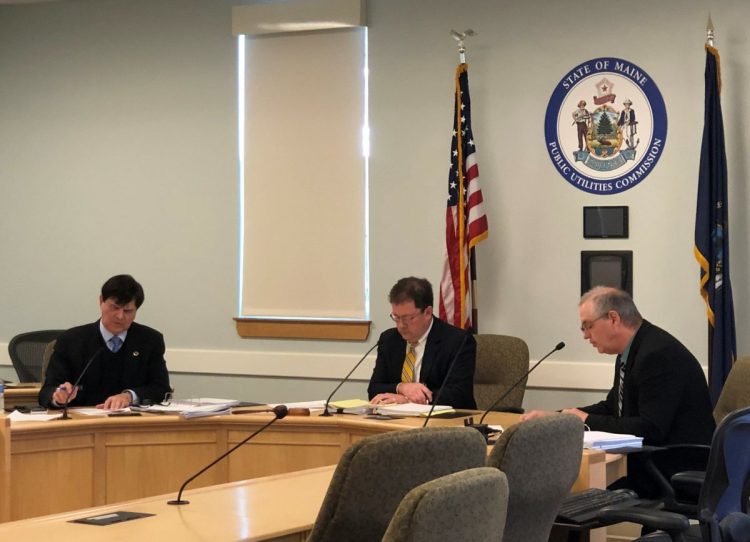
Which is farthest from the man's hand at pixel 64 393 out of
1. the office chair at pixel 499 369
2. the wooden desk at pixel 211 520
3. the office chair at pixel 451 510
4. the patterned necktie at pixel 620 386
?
the office chair at pixel 451 510

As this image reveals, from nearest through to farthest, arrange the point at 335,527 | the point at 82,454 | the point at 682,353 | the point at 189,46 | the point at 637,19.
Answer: the point at 335,527
the point at 682,353
the point at 82,454
the point at 637,19
the point at 189,46

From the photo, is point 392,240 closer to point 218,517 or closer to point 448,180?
point 448,180

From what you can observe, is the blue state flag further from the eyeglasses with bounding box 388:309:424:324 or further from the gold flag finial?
the eyeglasses with bounding box 388:309:424:324

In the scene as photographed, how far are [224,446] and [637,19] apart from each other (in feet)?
10.5

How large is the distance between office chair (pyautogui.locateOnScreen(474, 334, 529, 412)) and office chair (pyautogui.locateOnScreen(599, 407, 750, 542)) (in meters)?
2.02

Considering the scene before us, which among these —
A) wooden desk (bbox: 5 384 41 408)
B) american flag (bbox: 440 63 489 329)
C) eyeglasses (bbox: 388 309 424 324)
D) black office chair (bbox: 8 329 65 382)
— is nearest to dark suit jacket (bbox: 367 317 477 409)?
eyeglasses (bbox: 388 309 424 324)

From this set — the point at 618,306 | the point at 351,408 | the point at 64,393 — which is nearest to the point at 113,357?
the point at 64,393

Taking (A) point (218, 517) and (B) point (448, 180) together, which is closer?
(A) point (218, 517)

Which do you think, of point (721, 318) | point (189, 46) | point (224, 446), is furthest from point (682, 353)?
point (189, 46)

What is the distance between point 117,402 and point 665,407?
2.43 metres

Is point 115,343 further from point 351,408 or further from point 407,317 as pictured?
point 407,317

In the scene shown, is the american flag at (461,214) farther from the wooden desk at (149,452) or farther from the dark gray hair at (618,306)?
the dark gray hair at (618,306)

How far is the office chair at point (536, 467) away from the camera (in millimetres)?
2691

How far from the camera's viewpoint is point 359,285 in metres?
6.96
